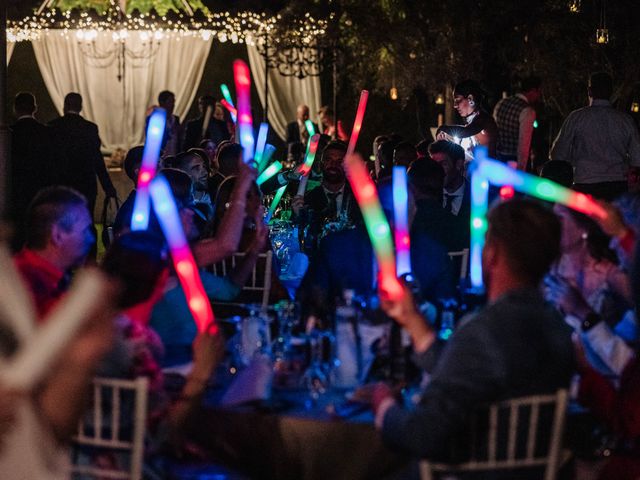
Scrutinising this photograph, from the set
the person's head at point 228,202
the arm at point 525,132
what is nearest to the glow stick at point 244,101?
the person's head at point 228,202

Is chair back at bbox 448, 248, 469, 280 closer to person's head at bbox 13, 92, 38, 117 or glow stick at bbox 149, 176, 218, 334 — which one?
glow stick at bbox 149, 176, 218, 334

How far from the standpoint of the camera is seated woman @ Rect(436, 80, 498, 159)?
25.5 feet

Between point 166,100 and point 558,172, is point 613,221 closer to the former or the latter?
point 558,172

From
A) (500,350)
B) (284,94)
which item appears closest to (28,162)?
(500,350)

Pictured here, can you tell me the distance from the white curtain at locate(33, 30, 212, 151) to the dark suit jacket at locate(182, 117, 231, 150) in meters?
5.04

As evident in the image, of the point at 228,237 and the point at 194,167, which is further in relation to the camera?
the point at 194,167

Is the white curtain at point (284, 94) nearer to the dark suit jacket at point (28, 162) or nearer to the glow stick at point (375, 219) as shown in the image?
the dark suit jacket at point (28, 162)

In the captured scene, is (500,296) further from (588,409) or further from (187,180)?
(187,180)

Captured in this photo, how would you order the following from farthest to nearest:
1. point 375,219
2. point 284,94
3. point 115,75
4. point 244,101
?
point 284,94 → point 115,75 → point 244,101 → point 375,219

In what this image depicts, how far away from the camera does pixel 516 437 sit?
2.86 metres

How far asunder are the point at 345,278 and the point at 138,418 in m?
1.86

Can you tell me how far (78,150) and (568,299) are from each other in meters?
6.01

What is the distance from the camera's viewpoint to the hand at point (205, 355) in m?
3.11

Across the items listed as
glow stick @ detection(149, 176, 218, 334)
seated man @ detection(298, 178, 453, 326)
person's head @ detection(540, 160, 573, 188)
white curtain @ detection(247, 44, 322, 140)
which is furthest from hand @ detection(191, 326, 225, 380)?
white curtain @ detection(247, 44, 322, 140)
